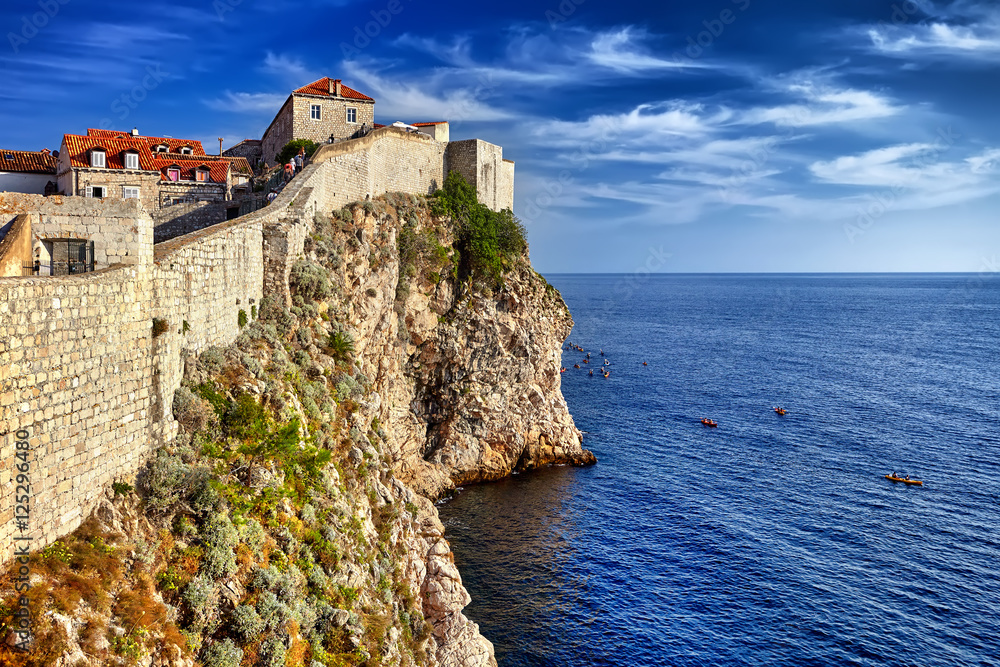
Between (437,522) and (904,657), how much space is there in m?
19.9

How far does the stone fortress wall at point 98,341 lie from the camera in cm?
965

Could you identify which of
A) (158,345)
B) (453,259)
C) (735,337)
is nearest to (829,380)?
(735,337)

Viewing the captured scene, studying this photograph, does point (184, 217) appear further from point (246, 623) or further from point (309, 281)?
point (246, 623)

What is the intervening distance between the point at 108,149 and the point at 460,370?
24.1 metres

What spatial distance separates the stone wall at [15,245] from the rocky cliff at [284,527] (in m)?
4.06

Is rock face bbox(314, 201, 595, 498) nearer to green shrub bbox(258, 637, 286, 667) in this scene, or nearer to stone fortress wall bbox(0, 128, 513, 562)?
stone fortress wall bbox(0, 128, 513, 562)

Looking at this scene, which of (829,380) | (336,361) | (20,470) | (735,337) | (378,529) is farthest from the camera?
(735,337)

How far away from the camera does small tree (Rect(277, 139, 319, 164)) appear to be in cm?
4031

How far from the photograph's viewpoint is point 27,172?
3003cm

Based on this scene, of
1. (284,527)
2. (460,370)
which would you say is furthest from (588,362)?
(284,527)

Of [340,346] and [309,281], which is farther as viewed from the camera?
[340,346]

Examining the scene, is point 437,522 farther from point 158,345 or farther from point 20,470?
point 20,470

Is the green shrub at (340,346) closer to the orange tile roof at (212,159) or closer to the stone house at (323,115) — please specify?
the orange tile roof at (212,159)

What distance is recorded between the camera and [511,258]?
49.4 metres
